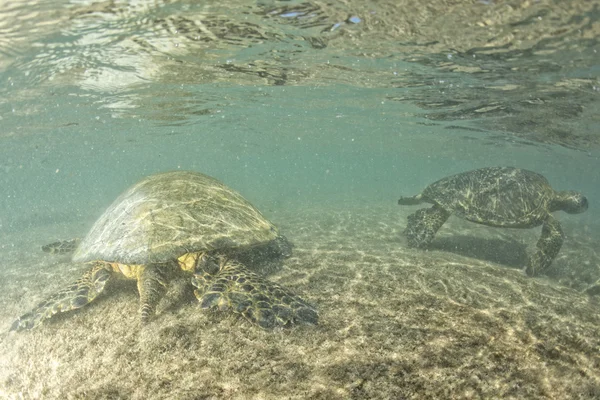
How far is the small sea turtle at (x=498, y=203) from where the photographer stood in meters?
9.35

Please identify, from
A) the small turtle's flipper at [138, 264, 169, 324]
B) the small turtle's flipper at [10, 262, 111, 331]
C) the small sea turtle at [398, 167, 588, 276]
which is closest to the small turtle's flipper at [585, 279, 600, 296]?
the small sea turtle at [398, 167, 588, 276]

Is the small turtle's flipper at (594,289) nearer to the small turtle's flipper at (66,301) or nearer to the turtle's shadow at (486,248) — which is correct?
the turtle's shadow at (486,248)

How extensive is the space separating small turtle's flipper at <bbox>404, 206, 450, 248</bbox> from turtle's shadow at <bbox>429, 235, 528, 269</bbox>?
55 centimetres

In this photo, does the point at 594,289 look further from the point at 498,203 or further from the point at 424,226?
the point at 424,226

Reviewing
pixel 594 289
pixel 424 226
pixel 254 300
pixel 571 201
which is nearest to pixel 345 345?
pixel 254 300

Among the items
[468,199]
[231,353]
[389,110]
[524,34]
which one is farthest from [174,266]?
[389,110]

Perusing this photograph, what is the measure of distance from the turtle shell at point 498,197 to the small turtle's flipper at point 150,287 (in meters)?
8.58

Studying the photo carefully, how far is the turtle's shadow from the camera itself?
31.2 feet

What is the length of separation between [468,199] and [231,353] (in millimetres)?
8916

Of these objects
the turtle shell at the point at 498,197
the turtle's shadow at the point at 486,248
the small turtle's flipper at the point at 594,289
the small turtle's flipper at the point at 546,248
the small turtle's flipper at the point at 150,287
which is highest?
the small turtle's flipper at the point at 150,287

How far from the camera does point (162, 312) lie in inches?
183

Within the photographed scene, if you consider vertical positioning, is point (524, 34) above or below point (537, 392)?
above

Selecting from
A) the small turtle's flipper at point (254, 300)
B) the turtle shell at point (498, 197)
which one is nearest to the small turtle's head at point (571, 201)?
the turtle shell at point (498, 197)

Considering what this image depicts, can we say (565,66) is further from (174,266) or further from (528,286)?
(174,266)
